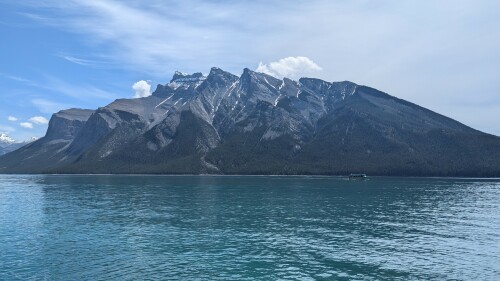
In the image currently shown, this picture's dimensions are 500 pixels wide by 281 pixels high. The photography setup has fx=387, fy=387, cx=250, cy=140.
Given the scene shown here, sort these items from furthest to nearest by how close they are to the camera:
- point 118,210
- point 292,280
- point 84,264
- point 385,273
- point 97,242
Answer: point 118,210 → point 97,242 → point 84,264 → point 385,273 → point 292,280

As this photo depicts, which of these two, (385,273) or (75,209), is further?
(75,209)

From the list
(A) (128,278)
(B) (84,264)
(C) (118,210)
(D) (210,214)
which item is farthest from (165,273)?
(C) (118,210)

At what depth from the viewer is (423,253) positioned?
66.0 metres

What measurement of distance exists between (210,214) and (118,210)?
99.1 ft

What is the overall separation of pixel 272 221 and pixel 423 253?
41912 millimetres

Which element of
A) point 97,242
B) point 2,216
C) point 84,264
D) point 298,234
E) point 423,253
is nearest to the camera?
point 84,264

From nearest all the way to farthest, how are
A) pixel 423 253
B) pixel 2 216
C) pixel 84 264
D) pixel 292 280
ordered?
pixel 292 280 → pixel 84 264 → pixel 423 253 → pixel 2 216

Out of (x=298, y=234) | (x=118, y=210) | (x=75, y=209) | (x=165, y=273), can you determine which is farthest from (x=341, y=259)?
(x=75, y=209)

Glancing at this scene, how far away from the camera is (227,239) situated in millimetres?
77312

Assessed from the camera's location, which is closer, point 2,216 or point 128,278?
point 128,278

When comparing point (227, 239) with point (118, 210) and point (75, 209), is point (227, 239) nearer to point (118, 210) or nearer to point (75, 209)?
point (118, 210)

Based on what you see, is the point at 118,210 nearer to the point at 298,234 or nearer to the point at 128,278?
the point at 298,234

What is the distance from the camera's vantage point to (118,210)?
121 m

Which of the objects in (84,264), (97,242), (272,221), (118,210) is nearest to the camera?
(84,264)
